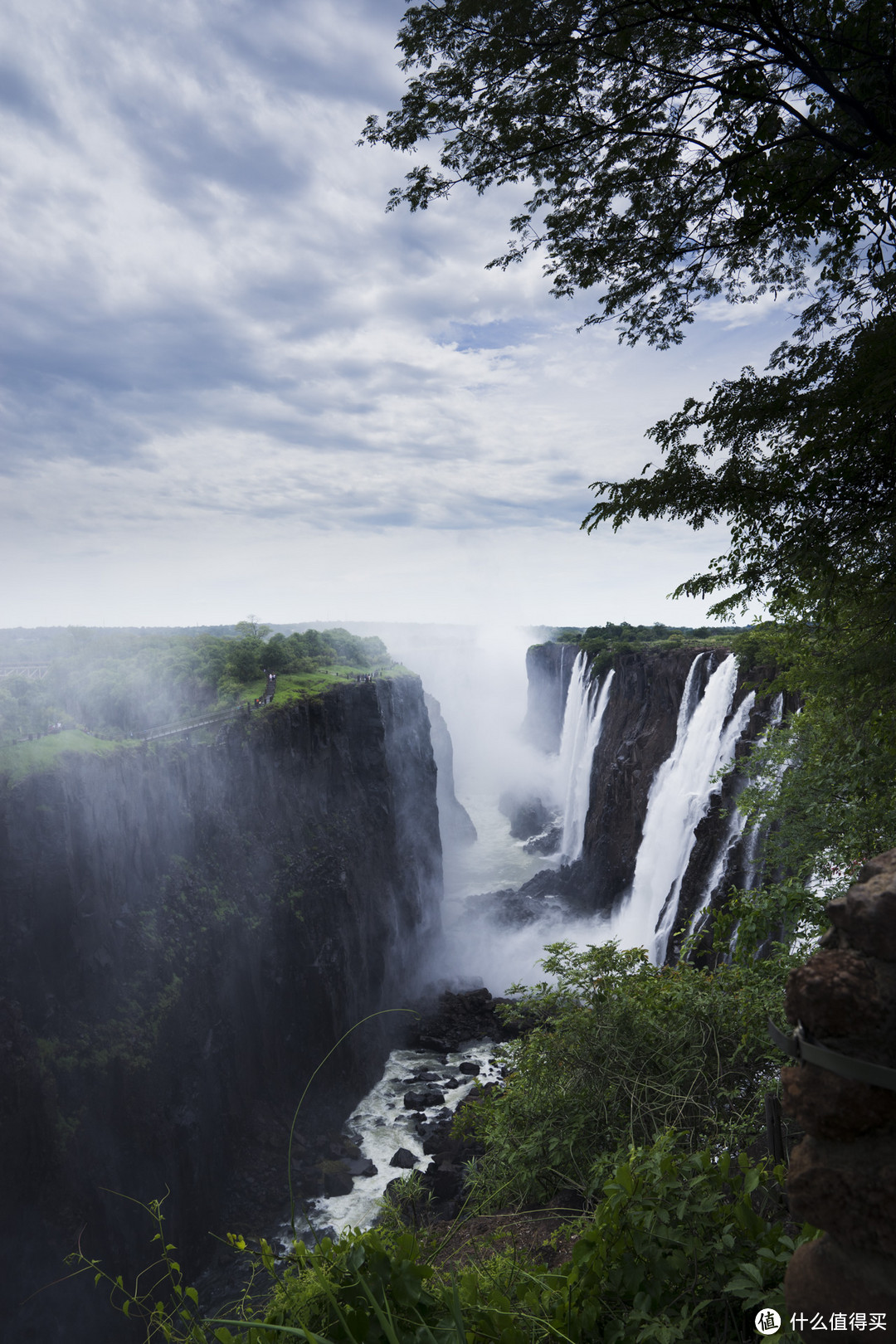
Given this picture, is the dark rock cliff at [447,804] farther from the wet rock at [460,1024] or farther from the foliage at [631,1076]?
the foliage at [631,1076]

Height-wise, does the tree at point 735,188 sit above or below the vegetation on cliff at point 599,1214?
above

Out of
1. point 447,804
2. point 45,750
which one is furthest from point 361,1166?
point 447,804

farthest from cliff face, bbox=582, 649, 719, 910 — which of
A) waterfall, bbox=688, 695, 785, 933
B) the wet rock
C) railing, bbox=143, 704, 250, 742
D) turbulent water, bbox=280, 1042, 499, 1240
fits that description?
railing, bbox=143, 704, 250, 742

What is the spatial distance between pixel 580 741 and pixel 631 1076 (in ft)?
130

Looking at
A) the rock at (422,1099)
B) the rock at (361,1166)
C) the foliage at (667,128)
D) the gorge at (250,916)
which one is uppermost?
the foliage at (667,128)

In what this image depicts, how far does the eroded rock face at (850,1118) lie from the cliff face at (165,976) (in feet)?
59.2

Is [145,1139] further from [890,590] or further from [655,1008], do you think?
[890,590]

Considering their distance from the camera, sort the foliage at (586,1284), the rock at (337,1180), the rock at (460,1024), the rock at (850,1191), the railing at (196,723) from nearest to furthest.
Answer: the rock at (850,1191), the foliage at (586,1284), the rock at (337,1180), the railing at (196,723), the rock at (460,1024)

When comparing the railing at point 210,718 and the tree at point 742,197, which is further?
the railing at point 210,718

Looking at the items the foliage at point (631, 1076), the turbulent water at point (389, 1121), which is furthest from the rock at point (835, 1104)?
the turbulent water at point (389, 1121)

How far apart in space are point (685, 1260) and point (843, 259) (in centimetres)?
798

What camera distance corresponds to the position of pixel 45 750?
18594 mm

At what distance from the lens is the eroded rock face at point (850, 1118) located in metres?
2.22

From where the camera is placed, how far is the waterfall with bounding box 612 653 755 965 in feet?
76.9
